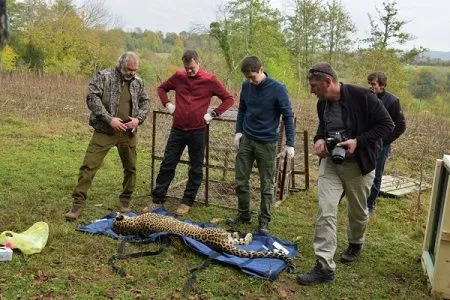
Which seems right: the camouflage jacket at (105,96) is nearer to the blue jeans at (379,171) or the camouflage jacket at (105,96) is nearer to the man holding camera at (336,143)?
the man holding camera at (336,143)

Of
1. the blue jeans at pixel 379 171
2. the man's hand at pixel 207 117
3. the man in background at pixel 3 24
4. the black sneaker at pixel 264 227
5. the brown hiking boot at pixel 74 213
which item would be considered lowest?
the black sneaker at pixel 264 227

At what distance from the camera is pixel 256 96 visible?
4.78 m

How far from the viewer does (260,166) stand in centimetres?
492

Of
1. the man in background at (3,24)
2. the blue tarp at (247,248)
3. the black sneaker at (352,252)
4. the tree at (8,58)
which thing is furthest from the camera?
the tree at (8,58)

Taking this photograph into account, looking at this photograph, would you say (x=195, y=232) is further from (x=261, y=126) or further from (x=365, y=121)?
(x=365, y=121)

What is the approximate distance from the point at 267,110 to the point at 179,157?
4.06ft

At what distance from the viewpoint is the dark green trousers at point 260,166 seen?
484 centimetres

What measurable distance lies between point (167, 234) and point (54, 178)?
9.75 feet

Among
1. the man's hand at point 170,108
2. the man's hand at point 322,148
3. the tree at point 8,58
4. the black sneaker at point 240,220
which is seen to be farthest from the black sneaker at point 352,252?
the tree at point 8,58

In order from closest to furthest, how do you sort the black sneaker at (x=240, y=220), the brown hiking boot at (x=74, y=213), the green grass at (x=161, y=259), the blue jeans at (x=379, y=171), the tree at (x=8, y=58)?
the green grass at (x=161, y=259) < the brown hiking boot at (x=74, y=213) < the black sneaker at (x=240, y=220) < the blue jeans at (x=379, y=171) < the tree at (x=8, y=58)

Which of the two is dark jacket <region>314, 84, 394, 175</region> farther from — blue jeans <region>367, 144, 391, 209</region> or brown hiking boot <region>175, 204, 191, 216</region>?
brown hiking boot <region>175, 204, 191, 216</region>

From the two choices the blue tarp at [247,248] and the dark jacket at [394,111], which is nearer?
the blue tarp at [247,248]

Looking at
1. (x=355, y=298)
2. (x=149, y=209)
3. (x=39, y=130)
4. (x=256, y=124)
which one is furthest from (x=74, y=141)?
(x=355, y=298)

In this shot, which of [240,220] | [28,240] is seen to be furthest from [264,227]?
[28,240]
